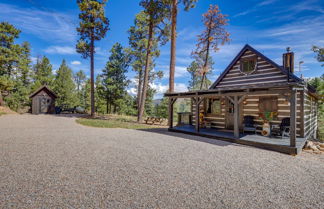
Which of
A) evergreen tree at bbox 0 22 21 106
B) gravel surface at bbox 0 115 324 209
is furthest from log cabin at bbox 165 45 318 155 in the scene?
evergreen tree at bbox 0 22 21 106

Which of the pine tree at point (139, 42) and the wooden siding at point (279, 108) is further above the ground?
the pine tree at point (139, 42)

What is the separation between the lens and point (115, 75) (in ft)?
88.2

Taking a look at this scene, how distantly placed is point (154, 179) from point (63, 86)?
119ft

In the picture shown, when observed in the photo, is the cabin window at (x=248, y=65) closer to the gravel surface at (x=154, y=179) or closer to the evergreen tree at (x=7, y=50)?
the gravel surface at (x=154, y=179)

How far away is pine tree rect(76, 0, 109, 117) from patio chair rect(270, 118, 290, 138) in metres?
19.1

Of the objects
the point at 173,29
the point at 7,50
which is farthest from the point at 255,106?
the point at 7,50

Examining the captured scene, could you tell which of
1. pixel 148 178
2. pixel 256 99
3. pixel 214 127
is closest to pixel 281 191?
pixel 148 178

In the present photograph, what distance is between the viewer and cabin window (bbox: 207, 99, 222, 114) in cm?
1155

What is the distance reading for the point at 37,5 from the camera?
12.7 m

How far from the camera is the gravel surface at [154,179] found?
2.94 meters

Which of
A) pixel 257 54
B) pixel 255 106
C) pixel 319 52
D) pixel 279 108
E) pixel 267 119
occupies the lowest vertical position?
pixel 267 119

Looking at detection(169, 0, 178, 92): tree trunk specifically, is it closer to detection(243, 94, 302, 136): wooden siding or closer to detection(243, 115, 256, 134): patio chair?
detection(243, 94, 302, 136): wooden siding

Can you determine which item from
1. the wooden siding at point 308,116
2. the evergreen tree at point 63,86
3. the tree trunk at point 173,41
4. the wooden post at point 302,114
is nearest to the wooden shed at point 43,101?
the evergreen tree at point 63,86

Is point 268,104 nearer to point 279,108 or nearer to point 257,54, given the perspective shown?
point 279,108
